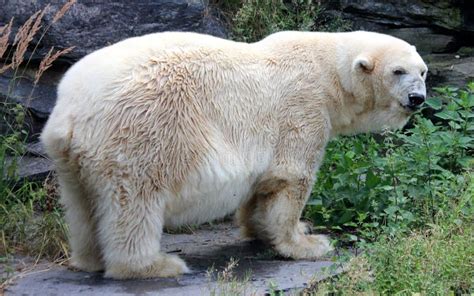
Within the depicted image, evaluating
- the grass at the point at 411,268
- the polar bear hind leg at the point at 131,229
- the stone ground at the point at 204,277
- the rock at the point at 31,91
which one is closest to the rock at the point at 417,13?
the rock at the point at 31,91

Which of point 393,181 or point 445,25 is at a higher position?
point 445,25

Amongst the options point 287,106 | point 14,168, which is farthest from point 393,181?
point 14,168

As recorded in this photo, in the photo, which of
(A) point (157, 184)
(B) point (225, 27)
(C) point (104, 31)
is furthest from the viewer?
(B) point (225, 27)

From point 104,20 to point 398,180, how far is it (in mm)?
3017

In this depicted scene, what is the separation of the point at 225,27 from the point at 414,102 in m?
3.04

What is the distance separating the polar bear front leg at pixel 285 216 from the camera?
6078 millimetres

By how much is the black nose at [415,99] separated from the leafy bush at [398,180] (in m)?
0.30

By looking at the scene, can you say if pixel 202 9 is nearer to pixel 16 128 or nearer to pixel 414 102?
pixel 16 128

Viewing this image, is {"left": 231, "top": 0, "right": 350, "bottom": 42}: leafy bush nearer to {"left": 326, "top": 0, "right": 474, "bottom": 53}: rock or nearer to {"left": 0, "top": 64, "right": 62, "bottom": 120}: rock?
{"left": 326, "top": 0, "right": 474, "bottom": 53}: rock

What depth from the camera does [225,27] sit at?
8758 mm

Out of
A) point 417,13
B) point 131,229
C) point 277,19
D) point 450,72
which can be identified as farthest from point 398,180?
point 417,13

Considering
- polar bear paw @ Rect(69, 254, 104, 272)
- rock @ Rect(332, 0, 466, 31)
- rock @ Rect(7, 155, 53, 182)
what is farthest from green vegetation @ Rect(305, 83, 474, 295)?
rock @ Rect(7, 155, 53, 182)

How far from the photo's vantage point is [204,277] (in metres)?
5.62

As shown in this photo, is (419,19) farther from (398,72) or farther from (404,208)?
(404,208)
